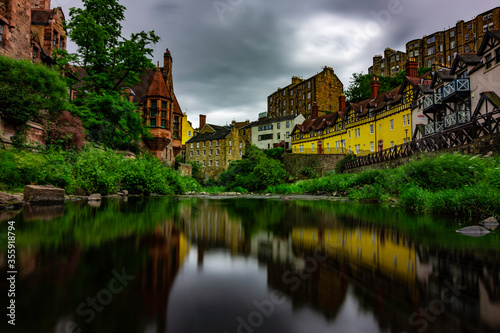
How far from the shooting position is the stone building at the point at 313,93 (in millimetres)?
61688

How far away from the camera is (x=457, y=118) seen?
2205 centimetres

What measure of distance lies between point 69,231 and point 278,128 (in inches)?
2352

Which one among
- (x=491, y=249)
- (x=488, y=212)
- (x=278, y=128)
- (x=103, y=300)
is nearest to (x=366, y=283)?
(x=103, y=300)

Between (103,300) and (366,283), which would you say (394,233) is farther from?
(103,300)

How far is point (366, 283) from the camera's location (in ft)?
5.36

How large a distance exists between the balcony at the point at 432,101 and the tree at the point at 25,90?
29.0 m

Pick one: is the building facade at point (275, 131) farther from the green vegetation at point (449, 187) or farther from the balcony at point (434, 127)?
the green vegetation at point (449, 187)

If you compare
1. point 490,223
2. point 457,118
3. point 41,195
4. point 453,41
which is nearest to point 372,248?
point 490,223

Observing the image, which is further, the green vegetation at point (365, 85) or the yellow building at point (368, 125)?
the green vegetation at point (365, 85)

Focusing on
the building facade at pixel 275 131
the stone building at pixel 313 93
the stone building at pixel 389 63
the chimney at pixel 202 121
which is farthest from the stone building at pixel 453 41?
the chimney at pixel 202 121

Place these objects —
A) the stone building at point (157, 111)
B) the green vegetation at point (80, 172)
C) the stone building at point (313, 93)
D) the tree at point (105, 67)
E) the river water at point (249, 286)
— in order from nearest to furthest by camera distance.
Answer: the river water at point (249, 286) → the green vegetation at point (80, 172) → the tree at point (105, 67) → the stone building at point (157, 111) → the stone building at point (313, 93)

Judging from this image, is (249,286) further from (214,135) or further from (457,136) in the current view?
(214,135)

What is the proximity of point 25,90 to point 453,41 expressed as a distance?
246 ft

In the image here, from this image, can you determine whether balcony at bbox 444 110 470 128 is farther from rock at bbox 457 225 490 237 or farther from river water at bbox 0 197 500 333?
river water at bbox 0 197 500 333
